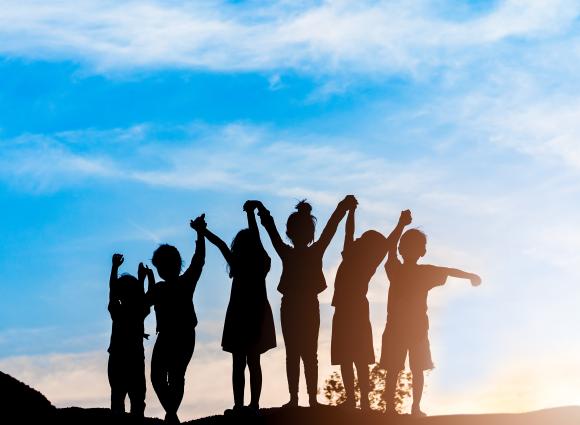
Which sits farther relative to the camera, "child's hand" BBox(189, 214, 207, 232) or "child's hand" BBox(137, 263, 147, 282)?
"child's hand" BBox(137, 263, 147, 282)

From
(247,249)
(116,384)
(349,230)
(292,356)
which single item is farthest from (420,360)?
(116,384)

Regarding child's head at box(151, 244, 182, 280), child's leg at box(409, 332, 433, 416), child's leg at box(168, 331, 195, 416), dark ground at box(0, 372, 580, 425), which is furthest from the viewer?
child's leg at box(409, 332, 433, 416)

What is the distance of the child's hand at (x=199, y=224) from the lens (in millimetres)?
16141

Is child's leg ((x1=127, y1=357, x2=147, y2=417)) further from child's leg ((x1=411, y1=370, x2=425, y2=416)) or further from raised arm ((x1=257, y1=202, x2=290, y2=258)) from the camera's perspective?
child's leg ((x1=411, y1=370, x2=425, y2=416))

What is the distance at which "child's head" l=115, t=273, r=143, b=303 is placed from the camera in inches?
699

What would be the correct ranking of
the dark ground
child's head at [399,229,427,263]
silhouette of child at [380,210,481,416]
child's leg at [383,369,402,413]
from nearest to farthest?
the dark ground, child's leg at [383,369,402,413], silhouette of child at [380,210,481,416], child's head at [399,229,427,263]

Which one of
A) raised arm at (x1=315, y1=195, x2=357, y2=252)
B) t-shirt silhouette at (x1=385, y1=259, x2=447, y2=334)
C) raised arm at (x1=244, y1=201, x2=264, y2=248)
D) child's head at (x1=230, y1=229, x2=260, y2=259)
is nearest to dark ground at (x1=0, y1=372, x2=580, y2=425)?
t-shirt silhouette at (x1=385, y1=259, x2=447, y2=334)

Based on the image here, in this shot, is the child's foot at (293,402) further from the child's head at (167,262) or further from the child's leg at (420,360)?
the child's head at (167,262)

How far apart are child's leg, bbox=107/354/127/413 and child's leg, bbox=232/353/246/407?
10.6 feet

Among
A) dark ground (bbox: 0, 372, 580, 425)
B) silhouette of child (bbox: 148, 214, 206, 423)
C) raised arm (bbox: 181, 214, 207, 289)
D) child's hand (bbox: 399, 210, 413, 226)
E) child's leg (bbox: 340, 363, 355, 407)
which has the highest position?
child's hand (bbox: 399, 210, 413, 226)

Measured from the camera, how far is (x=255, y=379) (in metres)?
15.8

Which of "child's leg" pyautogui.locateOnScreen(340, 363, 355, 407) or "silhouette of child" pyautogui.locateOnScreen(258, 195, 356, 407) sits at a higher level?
"silhouette of child" pyautogui.locateOnScreen(258, 195, 356, 407)

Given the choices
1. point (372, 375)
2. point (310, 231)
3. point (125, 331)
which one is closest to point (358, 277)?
point (310, 231)

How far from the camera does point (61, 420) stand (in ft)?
53.5
